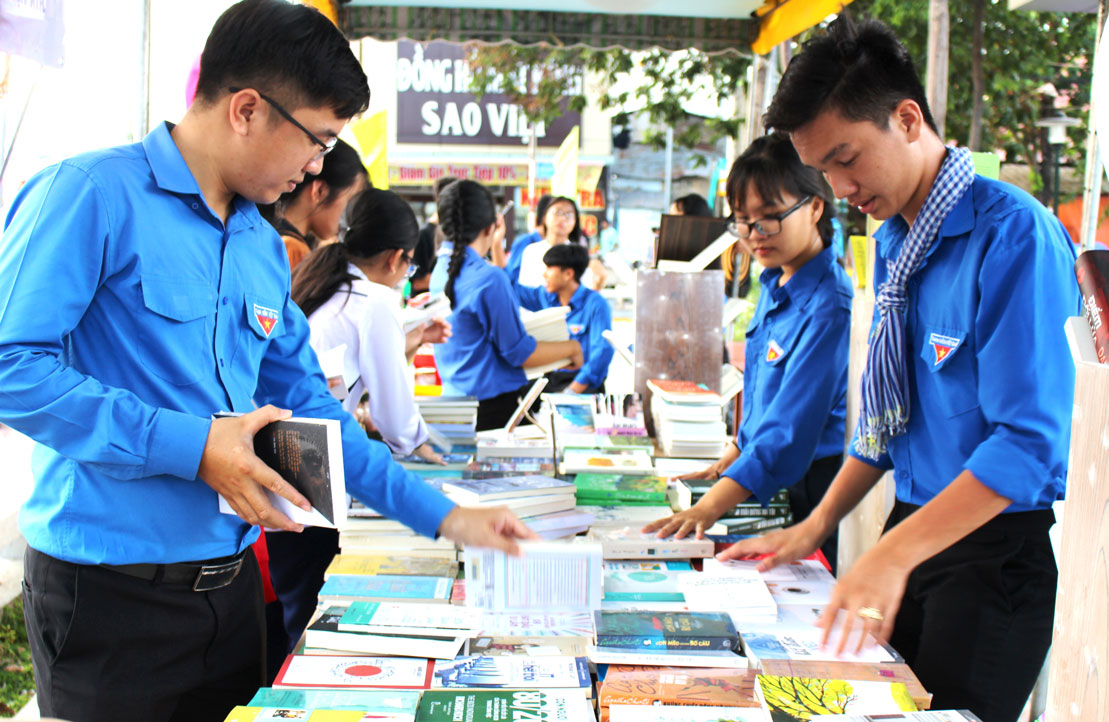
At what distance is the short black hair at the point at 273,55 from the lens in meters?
1.37

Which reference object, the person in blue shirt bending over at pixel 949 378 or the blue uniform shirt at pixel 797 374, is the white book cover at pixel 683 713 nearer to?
the person in blue shirt bending over at pixel 949 378

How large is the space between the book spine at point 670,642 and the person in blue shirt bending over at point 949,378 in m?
0.21

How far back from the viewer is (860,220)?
10172 mm

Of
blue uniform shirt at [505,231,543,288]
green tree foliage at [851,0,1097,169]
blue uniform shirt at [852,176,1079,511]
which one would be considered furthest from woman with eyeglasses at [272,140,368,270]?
green tree foliage at [851,0,1097,169]

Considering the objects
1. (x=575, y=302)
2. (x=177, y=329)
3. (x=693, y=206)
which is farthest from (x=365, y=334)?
(x=693, y=206)

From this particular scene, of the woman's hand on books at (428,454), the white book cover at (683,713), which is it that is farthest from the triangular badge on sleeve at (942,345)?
the woman's hand on books at (428,454)

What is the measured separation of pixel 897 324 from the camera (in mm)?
1626

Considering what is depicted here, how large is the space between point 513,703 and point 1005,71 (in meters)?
10.5

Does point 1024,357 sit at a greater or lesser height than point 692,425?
greater

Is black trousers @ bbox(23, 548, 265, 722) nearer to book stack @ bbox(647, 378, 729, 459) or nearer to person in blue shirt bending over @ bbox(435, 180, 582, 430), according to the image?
book stack @ bbox(647, 378, 729, 459)

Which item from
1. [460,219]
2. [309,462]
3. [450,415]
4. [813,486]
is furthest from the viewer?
[460,219]

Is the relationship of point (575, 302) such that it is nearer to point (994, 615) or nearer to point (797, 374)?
point (797, 374)

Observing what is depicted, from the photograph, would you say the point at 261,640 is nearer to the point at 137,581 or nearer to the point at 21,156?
the point at 137,581

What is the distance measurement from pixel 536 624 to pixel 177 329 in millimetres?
800
